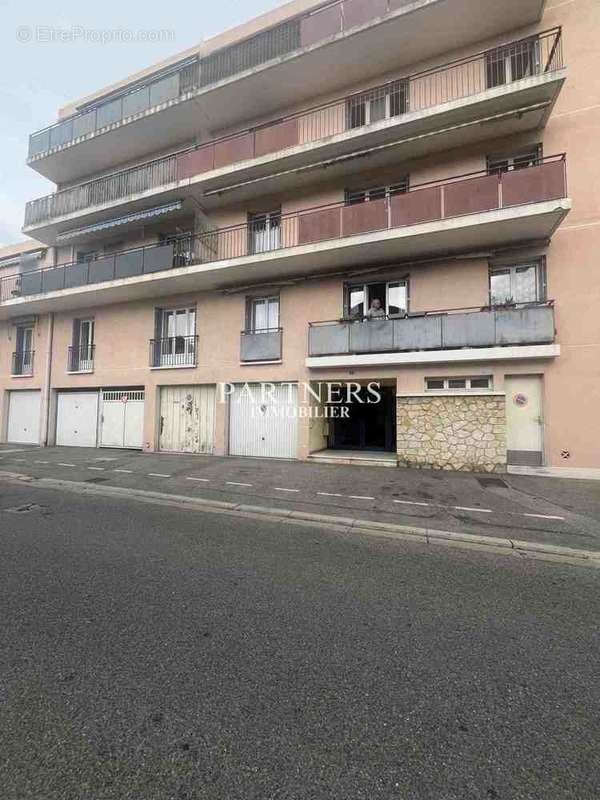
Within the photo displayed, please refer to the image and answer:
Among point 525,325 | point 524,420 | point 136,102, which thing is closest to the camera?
point 525,325

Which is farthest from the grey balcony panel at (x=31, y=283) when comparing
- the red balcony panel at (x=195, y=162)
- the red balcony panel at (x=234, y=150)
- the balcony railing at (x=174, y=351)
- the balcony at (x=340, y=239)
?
the red balcony panel at (x=234, y=150)

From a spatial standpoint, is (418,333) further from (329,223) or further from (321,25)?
(321,25)

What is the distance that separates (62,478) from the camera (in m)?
8.40

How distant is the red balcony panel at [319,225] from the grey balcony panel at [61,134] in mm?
11084

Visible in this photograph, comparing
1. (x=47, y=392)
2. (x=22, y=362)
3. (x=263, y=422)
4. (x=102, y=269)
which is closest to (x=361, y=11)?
(x=102, y=269)

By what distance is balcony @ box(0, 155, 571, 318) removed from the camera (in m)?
8.51

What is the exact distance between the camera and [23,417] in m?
15.7

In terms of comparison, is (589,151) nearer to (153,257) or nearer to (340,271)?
(340,271)

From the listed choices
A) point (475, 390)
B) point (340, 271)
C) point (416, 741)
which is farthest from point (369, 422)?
point (416, 741)

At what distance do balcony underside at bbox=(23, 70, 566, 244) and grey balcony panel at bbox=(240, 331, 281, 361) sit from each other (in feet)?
15.0

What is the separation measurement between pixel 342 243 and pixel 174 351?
6.96 meters

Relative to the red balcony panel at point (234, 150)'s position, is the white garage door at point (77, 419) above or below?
below

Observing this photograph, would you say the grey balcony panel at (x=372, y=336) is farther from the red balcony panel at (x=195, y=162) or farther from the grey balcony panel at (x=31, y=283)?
the grey balcony panel at (x=31, y=283)

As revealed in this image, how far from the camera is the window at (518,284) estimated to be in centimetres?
918
